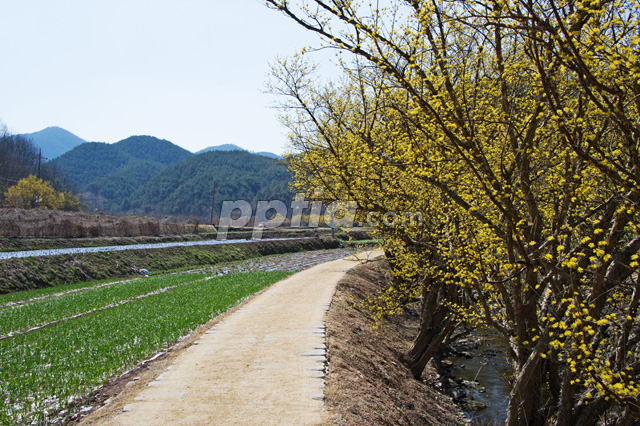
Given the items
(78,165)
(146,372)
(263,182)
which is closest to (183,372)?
(146,372)

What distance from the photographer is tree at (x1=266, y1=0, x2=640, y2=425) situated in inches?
170

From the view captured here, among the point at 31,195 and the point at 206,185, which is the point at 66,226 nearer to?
the point at 31,195

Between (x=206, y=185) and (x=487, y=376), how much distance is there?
131 meters

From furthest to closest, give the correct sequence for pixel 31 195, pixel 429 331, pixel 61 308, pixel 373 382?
pixel 31 195 < pixel 61 308 < pixel 429 331 < pixel 373 382

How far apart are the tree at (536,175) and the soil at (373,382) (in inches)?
78.5

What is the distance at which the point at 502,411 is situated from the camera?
34.8 ft

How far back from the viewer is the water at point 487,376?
416 inches

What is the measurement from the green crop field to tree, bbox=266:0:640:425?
548 centimetres

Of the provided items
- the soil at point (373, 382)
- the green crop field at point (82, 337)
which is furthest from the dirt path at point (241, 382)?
the green crop field at point (82, 337)

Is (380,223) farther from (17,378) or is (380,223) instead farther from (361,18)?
(17,378)

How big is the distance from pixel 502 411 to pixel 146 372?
305 inches

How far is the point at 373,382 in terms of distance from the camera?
8609 millimetres

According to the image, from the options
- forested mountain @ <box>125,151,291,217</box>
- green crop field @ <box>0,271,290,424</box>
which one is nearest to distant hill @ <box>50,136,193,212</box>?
forested mountain @ <box>125,151,291,217</box>

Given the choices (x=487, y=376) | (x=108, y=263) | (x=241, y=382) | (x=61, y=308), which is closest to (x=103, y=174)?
(x=108, y=263)
